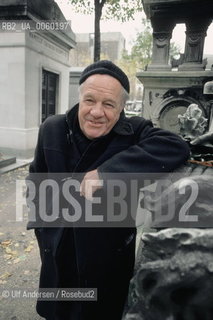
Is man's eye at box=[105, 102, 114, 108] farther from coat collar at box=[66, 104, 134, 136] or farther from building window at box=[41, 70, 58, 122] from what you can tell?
building window at box=[41, 70, 58, 122]

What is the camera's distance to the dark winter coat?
1.70m

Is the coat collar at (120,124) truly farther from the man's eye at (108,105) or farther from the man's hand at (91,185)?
the man's hand at (91,185)

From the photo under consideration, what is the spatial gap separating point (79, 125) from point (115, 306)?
45.9 inches

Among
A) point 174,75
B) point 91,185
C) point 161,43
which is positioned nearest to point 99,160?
point 91,185

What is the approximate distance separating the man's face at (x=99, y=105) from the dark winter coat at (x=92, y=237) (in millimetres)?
58

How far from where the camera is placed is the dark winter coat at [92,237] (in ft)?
5.57

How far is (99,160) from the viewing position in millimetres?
1688

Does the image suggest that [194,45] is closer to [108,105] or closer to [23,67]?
[108,105]

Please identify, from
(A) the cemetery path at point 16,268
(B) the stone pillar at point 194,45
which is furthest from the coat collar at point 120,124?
(B) the stone pillar at point 194,45

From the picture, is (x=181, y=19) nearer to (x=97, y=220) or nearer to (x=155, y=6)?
(x=155, y=6)

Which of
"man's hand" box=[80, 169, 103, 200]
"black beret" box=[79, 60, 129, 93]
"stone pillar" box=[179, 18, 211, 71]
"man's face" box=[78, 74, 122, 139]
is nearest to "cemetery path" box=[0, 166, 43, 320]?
"man's hand" box=[80, 169, 103, 200]

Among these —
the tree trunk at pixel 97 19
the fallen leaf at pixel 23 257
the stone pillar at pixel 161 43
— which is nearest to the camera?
the fallen leaf at pixel 23 257

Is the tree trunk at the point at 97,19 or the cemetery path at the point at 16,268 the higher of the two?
the tree trunk at the point at 97,19

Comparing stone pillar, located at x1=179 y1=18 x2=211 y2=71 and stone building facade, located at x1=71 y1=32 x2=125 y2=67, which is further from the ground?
stone building facade, located at x1=71 y1=32 x2=125 y2=67
